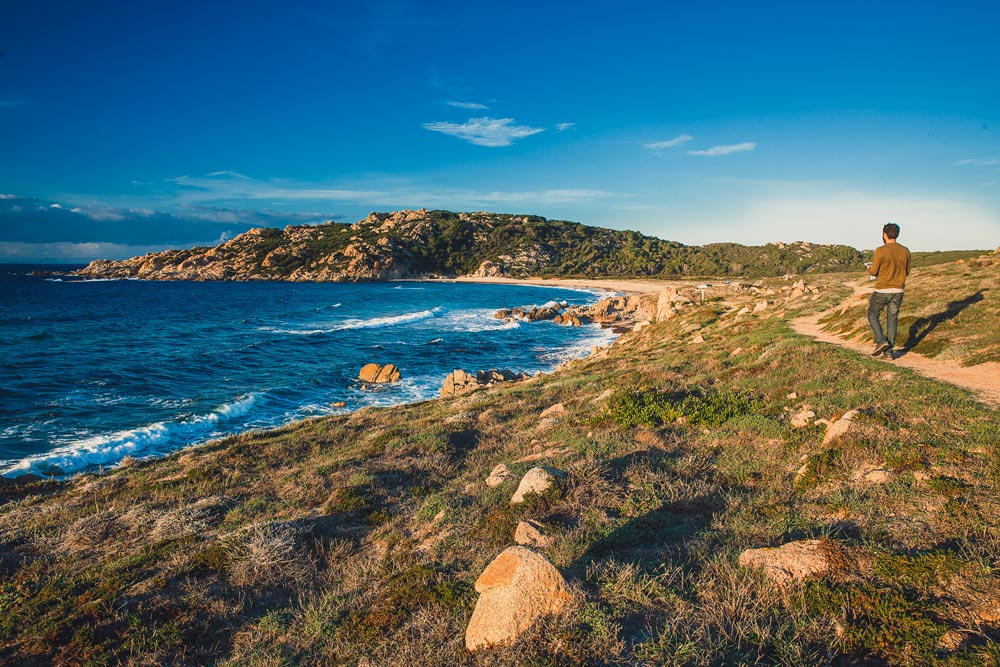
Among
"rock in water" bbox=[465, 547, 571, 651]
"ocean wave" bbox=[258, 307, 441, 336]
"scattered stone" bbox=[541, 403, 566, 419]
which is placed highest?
"rock in water" bbox=[465, 547, 571, 651]

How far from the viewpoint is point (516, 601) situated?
4.12 m

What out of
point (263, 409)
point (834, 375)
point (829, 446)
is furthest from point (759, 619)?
point (263, 409)

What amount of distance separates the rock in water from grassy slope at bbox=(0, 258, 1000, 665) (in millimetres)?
170

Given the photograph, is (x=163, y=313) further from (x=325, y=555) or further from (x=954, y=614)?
(x=954, y=614)

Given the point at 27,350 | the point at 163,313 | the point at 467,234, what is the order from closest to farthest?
1. the point at 27,350
2. the point at 163,313
3. the point at 467,234

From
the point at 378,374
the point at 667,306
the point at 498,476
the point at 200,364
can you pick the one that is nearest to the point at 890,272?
the point at 498,476

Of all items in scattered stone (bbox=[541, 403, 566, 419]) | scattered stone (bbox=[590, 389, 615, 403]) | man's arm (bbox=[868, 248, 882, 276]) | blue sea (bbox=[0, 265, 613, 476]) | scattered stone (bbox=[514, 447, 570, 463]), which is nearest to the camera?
scattered stone (bbox=[514, 447, 570, 463])

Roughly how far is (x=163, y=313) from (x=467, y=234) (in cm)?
13295

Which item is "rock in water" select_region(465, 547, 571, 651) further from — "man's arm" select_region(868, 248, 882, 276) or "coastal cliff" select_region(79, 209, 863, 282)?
"coastal cliff" select_region(79, 209, 863, 282)

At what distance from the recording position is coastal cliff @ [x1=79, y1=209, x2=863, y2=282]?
136 meters

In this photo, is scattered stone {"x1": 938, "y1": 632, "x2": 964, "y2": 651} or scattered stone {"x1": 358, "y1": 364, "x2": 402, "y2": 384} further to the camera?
scattered stone {"x1": 358, "y1": 364, "x2": 402, "y2": 384}

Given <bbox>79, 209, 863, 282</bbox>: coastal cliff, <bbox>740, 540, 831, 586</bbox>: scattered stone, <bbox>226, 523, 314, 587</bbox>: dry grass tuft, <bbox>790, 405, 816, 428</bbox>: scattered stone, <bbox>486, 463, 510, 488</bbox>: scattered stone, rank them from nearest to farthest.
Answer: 1. <bbox>740, 540, 831, 586</bbox>: scattered stone
2. <bbox>226, 523, 314, 587</bbox>: dry grass tuft
3. <bbox>486, 463, 510, 488</bbox>: scattered stone
4. <bbox>790, 405, 816, 428</bbox>: scattered stone
5. <bbox>79, 209, 863, 282</bbox>: coastal cliff

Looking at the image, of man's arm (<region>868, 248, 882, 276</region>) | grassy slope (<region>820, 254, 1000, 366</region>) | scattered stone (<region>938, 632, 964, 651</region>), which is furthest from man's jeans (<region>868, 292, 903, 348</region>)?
scattered stone (<region>938, 632, 964, 651</region>)

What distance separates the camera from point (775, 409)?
9492mm
